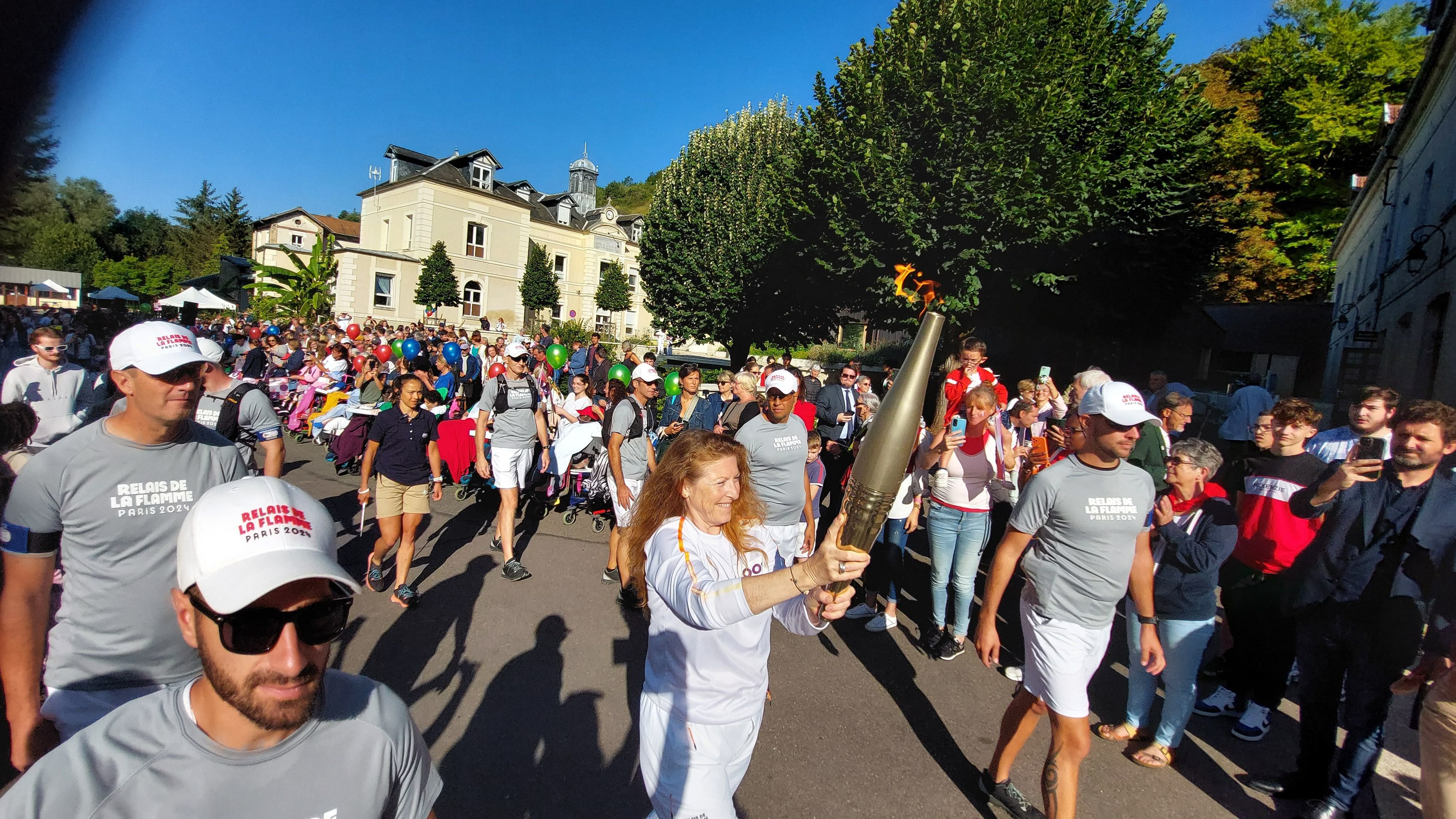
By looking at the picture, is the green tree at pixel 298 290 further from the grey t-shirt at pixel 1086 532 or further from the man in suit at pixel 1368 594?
the man in suit at pixel 1368 594

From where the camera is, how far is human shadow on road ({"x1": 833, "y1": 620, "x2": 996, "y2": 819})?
12.2ft

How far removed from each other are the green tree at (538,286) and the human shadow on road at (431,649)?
37.2 m

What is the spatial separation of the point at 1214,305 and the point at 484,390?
39.3 m

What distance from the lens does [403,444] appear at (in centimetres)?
557

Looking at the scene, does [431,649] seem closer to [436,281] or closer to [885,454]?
[885,454]

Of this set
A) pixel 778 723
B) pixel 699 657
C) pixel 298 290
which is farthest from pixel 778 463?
pixel 298 290

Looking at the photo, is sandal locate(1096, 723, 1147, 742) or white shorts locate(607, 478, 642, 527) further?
white shorts locate(607, 478, 642, 527)

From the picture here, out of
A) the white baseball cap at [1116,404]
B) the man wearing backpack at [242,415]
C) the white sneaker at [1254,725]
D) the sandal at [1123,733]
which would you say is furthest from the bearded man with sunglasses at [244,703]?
the white sneaker at [1254,725]

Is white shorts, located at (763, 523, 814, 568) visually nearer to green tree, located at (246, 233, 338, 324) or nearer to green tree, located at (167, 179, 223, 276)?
green tree, located at (246, 233, 338, 324)

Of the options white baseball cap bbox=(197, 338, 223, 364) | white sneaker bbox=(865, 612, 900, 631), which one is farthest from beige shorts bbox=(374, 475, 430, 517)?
white sneaker bbox=(865, 612, 900, 631)

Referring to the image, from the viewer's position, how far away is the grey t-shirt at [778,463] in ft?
16.1

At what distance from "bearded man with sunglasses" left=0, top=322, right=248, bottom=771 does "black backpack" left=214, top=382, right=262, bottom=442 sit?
2239mm

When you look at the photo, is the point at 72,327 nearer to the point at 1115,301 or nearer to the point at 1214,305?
the point at 1115,301

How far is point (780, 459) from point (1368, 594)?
3322 millimetres
